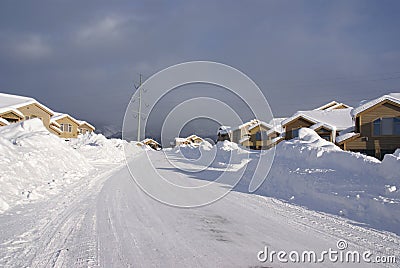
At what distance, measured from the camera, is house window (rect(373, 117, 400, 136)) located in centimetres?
2708

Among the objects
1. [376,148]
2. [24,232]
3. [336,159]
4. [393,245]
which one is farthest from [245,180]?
[376,148]

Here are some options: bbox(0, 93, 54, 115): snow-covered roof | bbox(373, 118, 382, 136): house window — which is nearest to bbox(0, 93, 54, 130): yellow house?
bbox(0, 93, 54, 115): snow-covered roof

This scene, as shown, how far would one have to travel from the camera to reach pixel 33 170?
11.5m

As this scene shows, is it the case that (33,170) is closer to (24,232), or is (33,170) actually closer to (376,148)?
(24,232)

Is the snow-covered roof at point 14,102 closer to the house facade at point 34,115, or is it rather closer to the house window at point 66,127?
the house facade at point 34,115

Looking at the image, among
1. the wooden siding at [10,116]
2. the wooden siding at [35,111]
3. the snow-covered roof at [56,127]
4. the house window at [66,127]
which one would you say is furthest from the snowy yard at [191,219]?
the house window at [66,127]

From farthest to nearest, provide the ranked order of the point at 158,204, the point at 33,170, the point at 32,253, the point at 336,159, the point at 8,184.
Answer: the point at 336,159 → the point at 33,170 → the point at 8,184 → the point at 158,204 → the point at 32,253

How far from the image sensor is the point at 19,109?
4216 centimetres

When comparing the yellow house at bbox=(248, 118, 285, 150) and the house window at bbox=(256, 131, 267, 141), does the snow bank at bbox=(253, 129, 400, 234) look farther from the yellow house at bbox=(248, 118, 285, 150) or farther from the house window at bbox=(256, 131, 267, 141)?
the house window at bbox=(256, 131, 267, 141)

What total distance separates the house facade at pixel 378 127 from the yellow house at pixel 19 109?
40243 mm

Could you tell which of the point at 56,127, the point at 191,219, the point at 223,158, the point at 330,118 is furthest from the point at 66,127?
the point at 191,219

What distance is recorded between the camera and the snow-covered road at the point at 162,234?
4.41m

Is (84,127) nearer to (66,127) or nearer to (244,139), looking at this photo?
(66,127)

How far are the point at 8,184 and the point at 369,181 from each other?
11.5m
